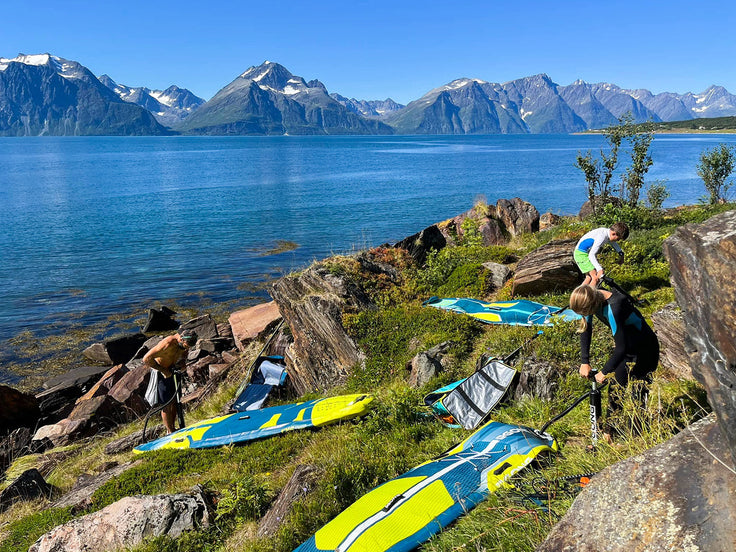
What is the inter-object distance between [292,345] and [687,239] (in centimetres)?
1301

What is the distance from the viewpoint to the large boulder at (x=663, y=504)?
11.5 feet

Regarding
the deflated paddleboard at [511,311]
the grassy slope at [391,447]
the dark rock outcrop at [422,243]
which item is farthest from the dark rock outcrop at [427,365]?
the dark rock outcrop at [422,243]

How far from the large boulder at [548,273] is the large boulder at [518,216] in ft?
36.3

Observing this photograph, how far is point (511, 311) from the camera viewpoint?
13.4 metres

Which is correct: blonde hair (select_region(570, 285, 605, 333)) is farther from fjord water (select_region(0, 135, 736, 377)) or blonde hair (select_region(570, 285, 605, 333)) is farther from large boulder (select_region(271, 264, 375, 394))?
fjord water (select_region(0, 135, 736, 377))

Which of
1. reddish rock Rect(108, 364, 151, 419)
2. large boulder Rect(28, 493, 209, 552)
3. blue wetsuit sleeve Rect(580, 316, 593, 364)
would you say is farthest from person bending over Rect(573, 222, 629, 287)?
reddish rock Rect(108, 364, 151, 419)

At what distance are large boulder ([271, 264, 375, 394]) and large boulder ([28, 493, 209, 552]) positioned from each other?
6157 mm

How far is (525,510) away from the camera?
5145 mm

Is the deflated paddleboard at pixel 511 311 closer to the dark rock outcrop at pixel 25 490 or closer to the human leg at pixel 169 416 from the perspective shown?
the human leg at pixel 169 416

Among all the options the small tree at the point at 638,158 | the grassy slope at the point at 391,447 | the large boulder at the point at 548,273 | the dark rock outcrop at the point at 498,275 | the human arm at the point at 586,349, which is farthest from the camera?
the small tree at the point at 638,158

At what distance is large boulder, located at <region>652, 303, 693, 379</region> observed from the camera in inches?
323

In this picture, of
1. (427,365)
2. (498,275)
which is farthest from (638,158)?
(427,365)

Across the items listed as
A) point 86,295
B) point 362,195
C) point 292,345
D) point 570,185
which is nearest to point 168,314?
point 86,295

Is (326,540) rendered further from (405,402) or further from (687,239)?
(687,239)
